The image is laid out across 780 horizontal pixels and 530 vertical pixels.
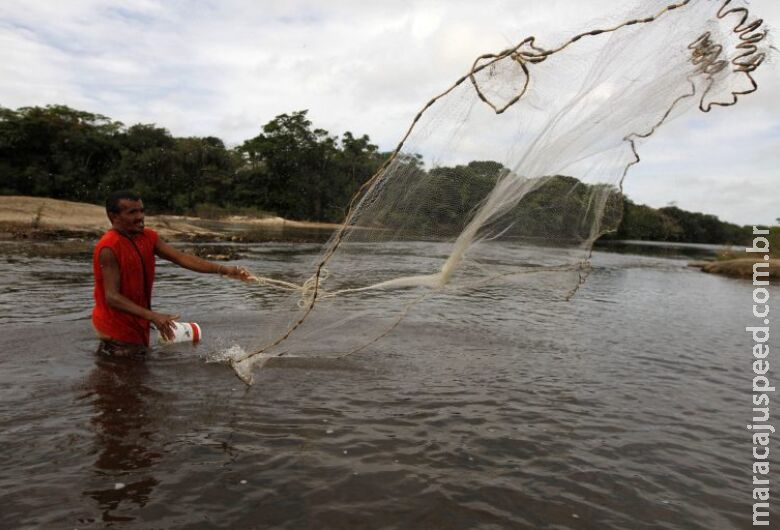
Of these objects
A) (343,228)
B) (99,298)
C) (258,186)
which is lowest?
(99,298)

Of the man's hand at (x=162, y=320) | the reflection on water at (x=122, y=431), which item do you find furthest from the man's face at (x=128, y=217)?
the reflection on water at (x=122, y=431)

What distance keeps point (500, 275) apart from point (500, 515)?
2.69m

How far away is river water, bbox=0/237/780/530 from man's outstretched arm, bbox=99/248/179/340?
30.1 inches

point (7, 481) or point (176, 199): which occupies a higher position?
point (176, 199)

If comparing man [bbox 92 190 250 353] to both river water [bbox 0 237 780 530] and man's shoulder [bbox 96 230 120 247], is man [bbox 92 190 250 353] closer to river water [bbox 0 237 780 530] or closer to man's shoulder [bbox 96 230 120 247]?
man's shoulder [bbox 96 230 120 247]

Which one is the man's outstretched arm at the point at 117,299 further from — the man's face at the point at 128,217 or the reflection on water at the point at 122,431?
the reflection on water at the point at 122,431

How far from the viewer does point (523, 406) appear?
5406mm

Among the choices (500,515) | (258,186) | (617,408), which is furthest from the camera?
(258,186)

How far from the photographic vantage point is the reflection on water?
3377 millimetres

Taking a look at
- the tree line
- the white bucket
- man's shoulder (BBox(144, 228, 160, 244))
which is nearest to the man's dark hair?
man's shoulder (BBox(144, 228, 160, 244))

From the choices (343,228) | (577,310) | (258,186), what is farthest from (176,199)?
(343,228)

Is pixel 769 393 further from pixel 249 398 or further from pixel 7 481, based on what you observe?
pixel 7 481

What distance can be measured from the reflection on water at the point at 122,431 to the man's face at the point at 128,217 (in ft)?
5.10

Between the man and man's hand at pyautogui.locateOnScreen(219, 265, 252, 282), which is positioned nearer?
the man
